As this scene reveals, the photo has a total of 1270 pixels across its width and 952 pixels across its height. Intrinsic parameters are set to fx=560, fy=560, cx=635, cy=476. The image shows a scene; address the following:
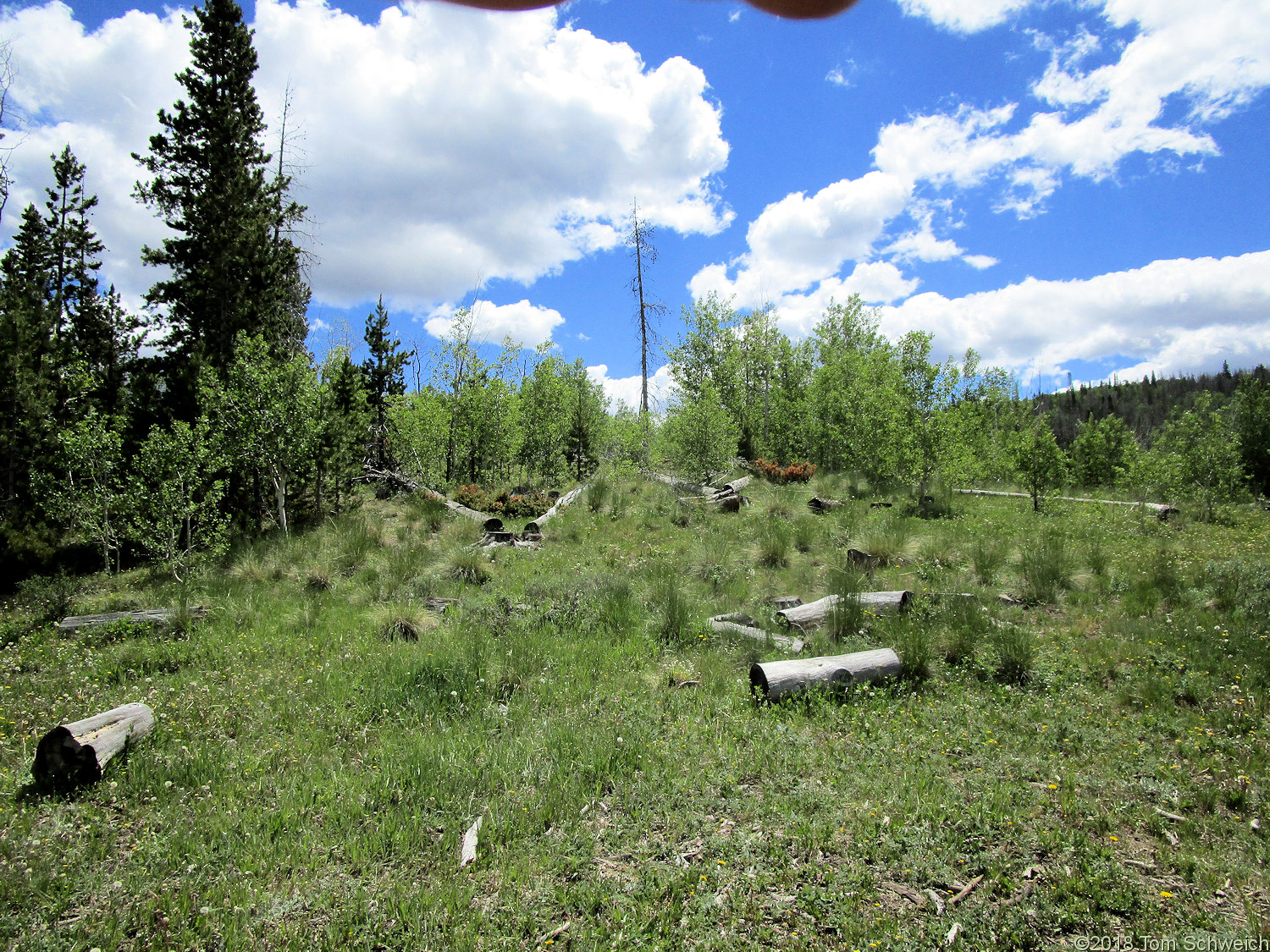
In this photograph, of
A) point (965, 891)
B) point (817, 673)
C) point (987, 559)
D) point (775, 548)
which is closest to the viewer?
point (965, 891)

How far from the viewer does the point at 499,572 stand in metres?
11.1

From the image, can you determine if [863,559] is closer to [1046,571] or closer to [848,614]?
[1046,571]

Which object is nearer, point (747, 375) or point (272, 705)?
point (272, 705)

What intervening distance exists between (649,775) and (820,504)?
13025 millimetres

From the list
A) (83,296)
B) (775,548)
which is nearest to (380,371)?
(83,296)

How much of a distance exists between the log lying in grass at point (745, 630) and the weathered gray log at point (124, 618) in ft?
25.7

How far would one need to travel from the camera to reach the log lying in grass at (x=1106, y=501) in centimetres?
1510

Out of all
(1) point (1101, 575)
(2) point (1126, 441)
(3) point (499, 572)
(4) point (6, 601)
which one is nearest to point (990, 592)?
(1) point (1101, 575)

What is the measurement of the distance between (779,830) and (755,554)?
25.4 feet

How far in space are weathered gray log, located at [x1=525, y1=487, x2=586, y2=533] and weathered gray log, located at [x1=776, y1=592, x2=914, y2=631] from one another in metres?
8.14

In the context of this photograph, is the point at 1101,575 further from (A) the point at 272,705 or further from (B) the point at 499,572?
(A) the point at 272,705

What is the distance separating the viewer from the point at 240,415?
14.7 meters

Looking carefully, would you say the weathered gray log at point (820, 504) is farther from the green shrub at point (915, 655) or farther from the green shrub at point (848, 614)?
the green shrub at point (915, 655)

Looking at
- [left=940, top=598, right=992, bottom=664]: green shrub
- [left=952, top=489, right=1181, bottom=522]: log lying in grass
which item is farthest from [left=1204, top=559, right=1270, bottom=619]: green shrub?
[left=952, top=489, right=1181, bottom=522]: log lying in grass
